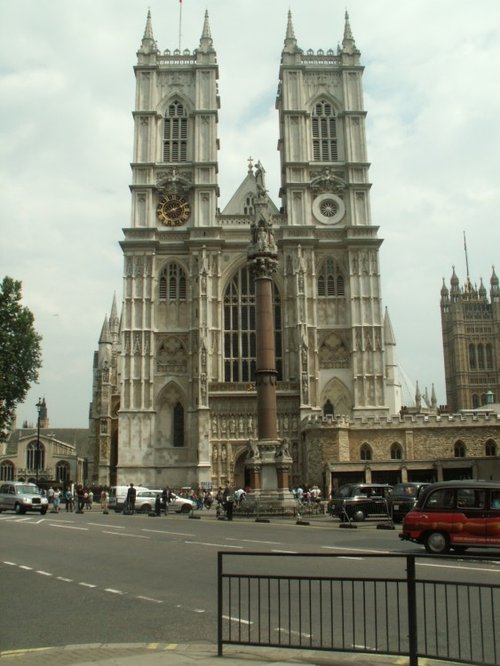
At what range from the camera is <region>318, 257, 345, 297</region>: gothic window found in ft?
181

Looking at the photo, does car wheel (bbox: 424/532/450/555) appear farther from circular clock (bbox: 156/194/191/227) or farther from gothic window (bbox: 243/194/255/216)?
gothic window (bbox: 243/194/255/216)

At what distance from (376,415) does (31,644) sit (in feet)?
147

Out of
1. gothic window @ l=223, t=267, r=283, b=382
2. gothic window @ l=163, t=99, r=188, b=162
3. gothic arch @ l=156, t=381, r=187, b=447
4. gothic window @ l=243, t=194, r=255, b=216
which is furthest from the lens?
gothic window @ l=243, t=194, r=255, b=216

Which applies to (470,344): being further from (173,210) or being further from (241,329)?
(173,210)

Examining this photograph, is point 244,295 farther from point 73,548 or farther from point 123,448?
point 73,548

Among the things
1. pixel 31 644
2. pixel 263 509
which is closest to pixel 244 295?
pixel 263 509

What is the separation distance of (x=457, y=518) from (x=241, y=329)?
131 ft

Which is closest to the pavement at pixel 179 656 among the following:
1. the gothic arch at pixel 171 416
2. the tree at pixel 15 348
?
the tree at pixel 15 348

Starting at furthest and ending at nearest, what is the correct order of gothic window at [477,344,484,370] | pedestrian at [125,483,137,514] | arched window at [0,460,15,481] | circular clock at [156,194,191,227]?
gothic window at [477,344,484,370], arched window at [0,460,15,481], circular clock at [156,194,191,227], pedestrian at [125,483,137,514]

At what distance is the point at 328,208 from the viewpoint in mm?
56469

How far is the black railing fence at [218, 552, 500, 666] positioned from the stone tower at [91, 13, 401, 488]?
132 feet

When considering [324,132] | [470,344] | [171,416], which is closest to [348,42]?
[324,132]

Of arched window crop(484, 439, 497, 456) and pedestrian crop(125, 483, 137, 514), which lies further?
arched window crop(484, 439, 497, 456)

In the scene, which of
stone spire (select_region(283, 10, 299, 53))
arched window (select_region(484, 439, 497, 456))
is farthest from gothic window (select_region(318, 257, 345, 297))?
stone spire (select_region(283, 10, 299, 53))
